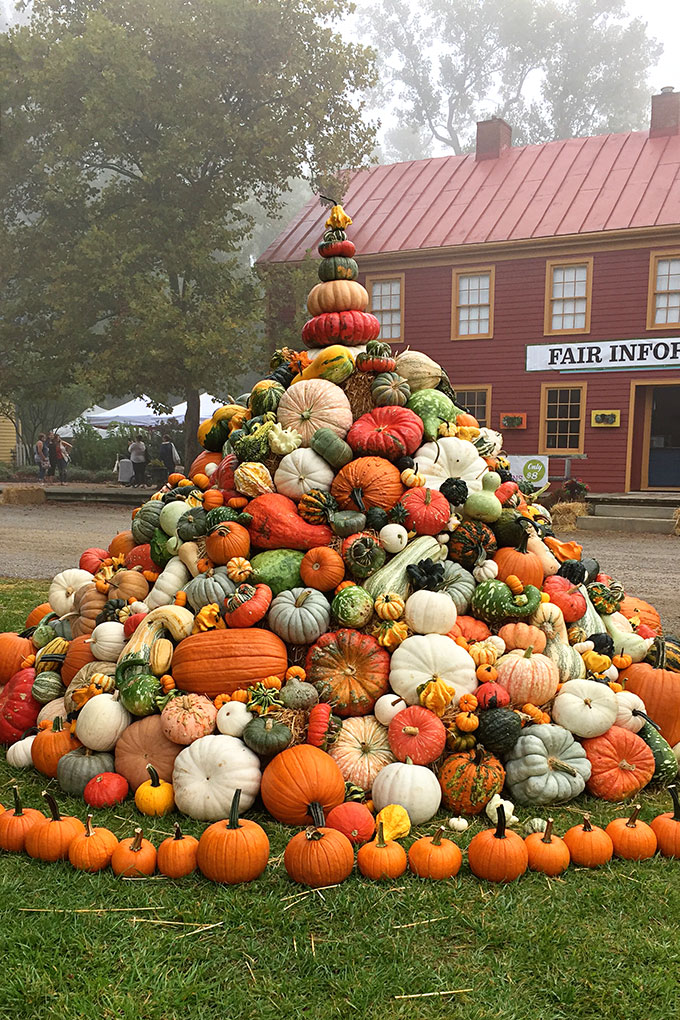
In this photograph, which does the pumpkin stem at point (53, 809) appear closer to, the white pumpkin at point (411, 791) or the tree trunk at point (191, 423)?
the white pumpkin at point (411, 791)

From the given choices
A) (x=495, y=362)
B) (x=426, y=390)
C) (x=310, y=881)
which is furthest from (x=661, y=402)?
(x=310, y=881)

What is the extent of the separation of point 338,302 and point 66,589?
2895mm

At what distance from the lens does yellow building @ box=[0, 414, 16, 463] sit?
34.4 meters

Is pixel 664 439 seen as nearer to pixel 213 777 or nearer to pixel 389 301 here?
pixel 389 301

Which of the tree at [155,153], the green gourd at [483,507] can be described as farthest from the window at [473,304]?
the green gourd at [483,507]

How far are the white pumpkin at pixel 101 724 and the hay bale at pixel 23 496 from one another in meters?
16.8

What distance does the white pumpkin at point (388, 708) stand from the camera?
421 cm

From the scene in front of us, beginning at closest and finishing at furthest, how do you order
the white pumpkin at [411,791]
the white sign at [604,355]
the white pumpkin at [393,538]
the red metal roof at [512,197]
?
the white pumpkin at [411,791]
the white pumpkin at [393,538]
the white sign at [604,355]
the red metal roof at [512,197]

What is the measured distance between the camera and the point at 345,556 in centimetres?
478

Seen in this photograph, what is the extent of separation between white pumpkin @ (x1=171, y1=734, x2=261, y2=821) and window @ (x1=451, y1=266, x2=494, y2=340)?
16.6 metres

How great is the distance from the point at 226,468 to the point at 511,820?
2.90 m

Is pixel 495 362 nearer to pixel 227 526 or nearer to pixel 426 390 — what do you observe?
pixel 426 390

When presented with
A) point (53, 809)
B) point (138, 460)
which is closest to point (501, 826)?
point (53, 809)

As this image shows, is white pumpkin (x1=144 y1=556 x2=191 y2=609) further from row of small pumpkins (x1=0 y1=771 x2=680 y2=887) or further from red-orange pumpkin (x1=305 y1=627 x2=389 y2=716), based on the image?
row of small pumpkins (x1=0 y1=771 x2=680 y2=887)
